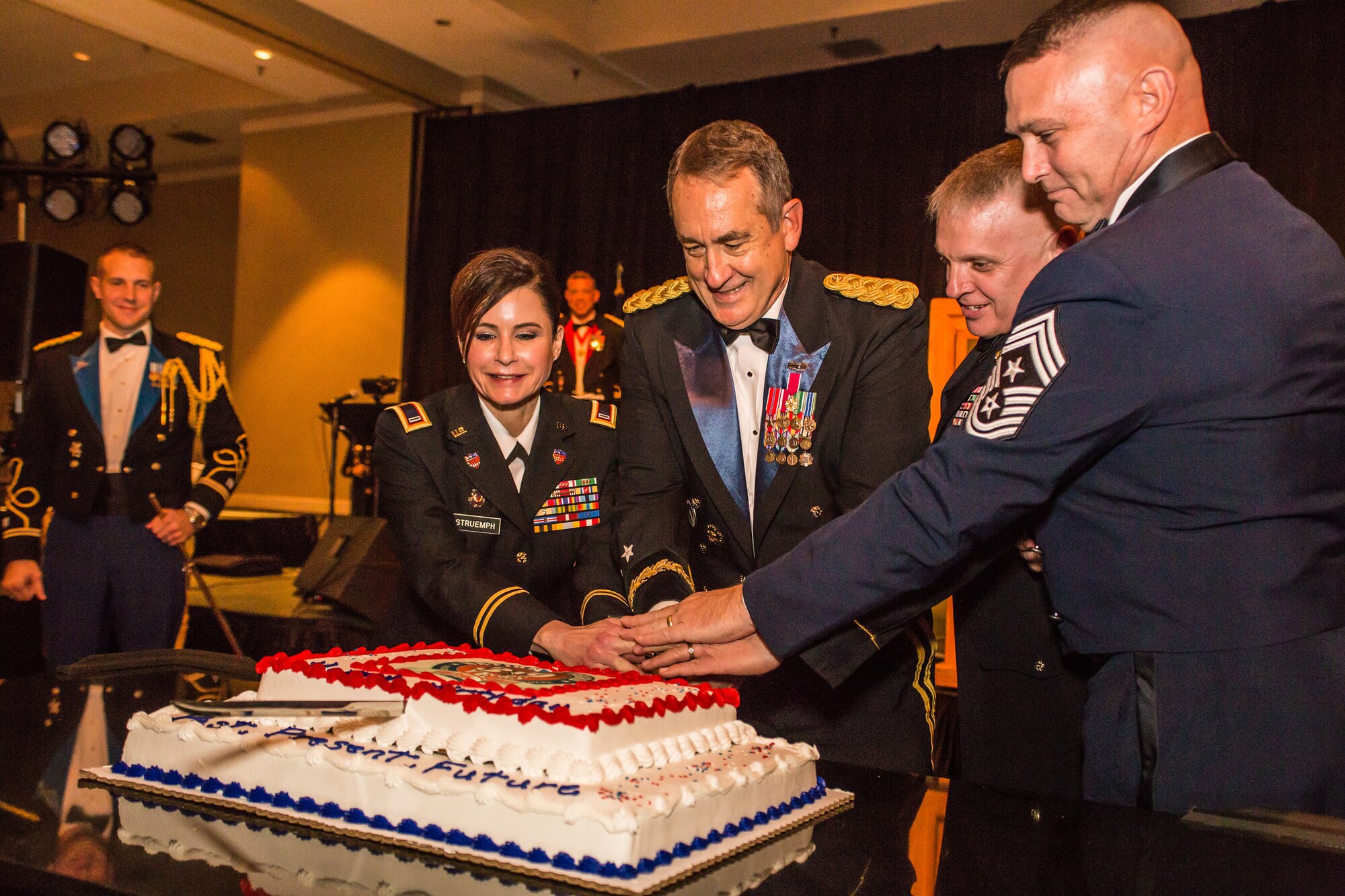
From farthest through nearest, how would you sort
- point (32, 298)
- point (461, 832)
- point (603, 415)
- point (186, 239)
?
point (186, 239) → point (32, 298) → point (603, 415) → point (461, 832)

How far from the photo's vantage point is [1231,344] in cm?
115

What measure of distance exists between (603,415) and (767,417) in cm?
54

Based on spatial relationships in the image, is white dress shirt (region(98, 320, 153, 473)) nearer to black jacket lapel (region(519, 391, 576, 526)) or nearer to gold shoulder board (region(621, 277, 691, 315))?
black jacket lapel (region(519, 391, 576, 526))

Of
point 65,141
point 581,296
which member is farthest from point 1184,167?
point 65,141

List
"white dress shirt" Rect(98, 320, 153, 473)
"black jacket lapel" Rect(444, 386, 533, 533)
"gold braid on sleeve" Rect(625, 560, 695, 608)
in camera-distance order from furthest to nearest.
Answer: "white dress shirt" Rect(98, 320, 153, 473)
"black jacket lapel" Rect(444, 386, 533, 533)
"gold braid on sleeve" Rect(625, 560, 695, 608)

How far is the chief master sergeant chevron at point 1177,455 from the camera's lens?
45.5 inches

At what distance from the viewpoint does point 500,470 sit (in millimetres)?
2201

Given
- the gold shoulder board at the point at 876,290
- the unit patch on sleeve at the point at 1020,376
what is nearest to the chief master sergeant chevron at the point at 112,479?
the gold shoulder board at the point at 876,290

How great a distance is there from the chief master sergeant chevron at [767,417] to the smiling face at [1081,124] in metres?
0.47

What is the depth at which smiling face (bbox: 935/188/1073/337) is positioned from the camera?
1738mm

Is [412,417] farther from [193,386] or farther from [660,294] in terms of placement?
[193,386]

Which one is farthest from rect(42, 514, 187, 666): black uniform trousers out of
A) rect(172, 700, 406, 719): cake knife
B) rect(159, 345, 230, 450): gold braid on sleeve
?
rect(172, 700, 406, 719): cake knife

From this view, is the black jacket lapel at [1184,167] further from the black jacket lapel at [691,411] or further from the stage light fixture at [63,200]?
the stage light fixture at [63,200]

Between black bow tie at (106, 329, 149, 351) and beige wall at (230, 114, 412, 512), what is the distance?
563 centimetres
